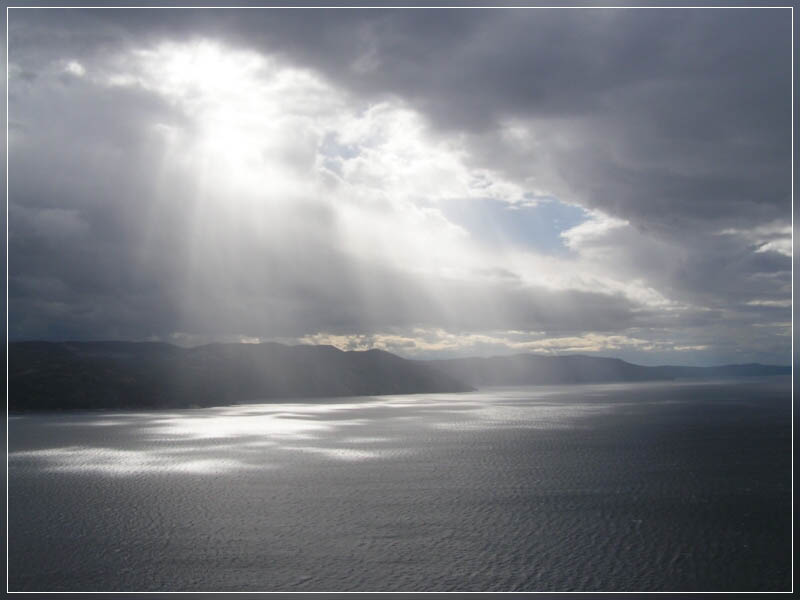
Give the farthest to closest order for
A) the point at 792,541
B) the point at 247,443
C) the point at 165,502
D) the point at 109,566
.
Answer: the point at 247,443
the point at 165,502
the point at 792,541
the point at 109,566

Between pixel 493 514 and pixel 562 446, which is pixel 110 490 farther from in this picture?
pixel 562 446

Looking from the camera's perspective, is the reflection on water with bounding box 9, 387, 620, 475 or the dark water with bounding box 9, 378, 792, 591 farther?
the reflection on water with bounding box 9, 387, 620, 475

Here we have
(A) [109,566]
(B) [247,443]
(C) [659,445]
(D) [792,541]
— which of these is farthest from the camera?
(B) [247,443]

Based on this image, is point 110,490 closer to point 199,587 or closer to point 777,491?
point 199,587

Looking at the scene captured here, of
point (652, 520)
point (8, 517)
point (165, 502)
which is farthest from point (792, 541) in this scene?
point (8, 517)

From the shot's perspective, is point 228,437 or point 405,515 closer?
point 405,515

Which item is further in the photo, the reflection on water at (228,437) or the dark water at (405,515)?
the reflection on water at (228,437)

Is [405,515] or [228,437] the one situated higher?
[405,515]

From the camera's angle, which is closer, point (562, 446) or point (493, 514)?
point (493, 514)
